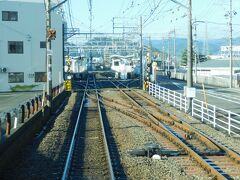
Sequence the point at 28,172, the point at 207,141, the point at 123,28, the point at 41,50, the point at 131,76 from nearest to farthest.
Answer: the point at 28,172
the point at 207,141
the point at 41,50
the point at 123,28
the point at 131,76

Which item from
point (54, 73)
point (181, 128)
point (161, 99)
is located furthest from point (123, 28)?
point (181, 128)

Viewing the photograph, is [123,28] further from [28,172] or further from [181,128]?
[28,172]

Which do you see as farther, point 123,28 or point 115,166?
point 123,28

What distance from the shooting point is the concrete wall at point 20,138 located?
12349mm

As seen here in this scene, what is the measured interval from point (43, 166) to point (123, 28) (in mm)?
54631

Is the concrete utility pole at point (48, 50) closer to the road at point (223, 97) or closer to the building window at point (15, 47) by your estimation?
the road at point (223, 97)

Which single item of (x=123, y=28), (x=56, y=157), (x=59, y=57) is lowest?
(x=56, y=157)

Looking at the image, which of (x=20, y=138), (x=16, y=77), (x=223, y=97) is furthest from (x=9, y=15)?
(x=20, y=138)

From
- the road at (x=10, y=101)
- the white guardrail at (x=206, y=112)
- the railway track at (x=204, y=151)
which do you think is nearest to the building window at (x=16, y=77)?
the road at (x=10, y=101)

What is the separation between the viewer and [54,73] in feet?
168

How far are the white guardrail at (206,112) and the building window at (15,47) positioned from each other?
15.6 meters

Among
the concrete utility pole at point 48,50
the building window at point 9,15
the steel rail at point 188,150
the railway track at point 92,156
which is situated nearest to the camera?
the steel rail at point 188,150

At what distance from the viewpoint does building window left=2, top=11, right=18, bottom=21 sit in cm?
4853

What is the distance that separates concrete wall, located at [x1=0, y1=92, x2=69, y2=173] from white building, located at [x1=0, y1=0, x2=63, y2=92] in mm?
27850
